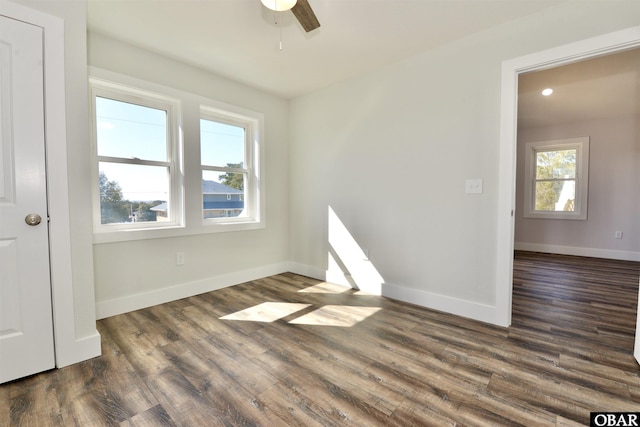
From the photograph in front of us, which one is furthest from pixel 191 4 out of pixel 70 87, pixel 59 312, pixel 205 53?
pixel 59 312

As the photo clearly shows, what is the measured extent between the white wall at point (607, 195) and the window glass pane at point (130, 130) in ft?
21.2

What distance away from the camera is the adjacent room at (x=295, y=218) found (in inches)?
64.3

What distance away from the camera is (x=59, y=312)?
70.7 inches

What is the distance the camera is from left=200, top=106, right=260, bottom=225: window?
3350mm

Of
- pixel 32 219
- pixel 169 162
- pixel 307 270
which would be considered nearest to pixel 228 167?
pixel 169 162

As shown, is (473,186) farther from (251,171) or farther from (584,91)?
(584,91)

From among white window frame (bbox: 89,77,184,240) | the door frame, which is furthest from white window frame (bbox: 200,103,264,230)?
the door frame

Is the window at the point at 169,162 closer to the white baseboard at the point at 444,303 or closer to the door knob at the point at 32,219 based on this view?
the door knob at the point at 32,219

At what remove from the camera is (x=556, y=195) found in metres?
5.56

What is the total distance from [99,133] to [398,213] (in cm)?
291

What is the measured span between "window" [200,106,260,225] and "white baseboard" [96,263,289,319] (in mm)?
677

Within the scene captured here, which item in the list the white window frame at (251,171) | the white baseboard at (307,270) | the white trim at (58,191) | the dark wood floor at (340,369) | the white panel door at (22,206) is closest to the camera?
the dark wood floor at (340,369)

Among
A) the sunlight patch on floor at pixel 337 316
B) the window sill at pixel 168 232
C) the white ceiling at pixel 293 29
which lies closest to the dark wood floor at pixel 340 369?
the sunlight patch on floor at pixel 337 316

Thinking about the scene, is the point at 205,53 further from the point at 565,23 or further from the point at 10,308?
the point at 565,23
